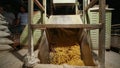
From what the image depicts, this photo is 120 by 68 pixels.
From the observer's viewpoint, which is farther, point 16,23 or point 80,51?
point 16,23

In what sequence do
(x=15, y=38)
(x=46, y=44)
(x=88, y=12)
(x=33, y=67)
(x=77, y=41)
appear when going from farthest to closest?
1. (x=15, y=38)
2. (x=88, y=12)
3. (x=77, y=41)
4. (x=46, y=44)
5. (x=33, y=67)

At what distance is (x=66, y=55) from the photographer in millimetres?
3189

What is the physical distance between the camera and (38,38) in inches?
159

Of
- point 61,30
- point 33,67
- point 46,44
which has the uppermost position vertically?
point 61,30

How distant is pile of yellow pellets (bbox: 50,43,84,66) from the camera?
3125mm

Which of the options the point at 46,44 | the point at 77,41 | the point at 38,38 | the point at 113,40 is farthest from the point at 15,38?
the point at 113,40

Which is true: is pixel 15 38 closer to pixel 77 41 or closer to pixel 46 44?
pixel 46 44

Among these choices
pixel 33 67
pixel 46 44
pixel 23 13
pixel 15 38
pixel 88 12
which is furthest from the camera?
pixel 23 13

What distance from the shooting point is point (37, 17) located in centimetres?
400

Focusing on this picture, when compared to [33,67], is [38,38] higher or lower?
higher

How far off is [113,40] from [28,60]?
10.8ft

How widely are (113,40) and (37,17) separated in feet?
8.54

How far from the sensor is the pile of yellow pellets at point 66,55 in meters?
3.12

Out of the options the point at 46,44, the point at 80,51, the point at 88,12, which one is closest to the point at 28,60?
the point at 46,44
